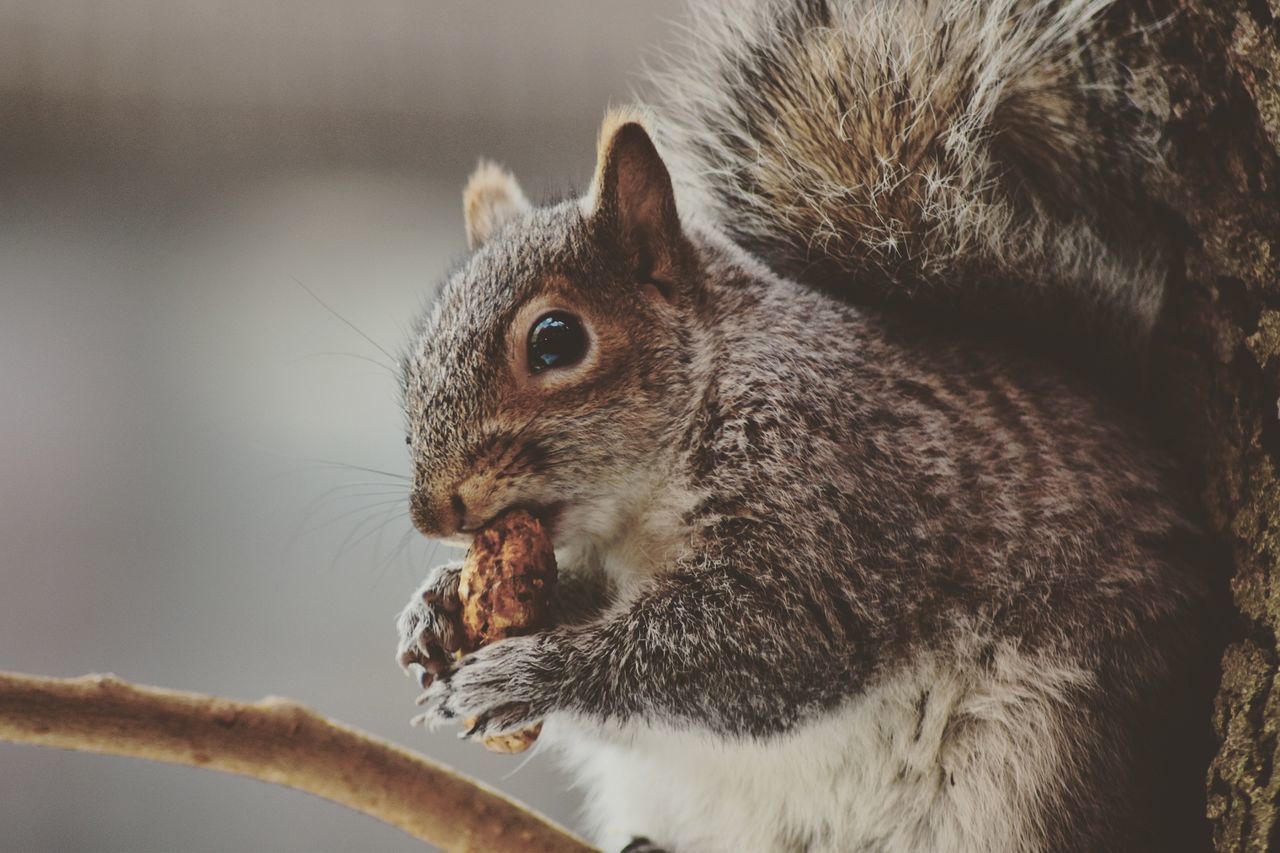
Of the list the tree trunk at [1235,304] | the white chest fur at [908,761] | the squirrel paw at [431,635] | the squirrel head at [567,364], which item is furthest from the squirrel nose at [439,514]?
the tree trunk at [1235,304]

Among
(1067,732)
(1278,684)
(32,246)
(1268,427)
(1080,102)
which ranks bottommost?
(32,246)

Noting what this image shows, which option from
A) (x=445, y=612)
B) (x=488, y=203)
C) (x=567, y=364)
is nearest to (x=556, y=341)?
(x=567, y=364)

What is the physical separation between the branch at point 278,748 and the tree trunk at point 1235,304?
685 millimetres

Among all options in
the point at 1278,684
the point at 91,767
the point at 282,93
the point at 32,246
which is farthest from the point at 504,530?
the point at 282,93

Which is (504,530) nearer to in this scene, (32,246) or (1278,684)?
(1278,684)

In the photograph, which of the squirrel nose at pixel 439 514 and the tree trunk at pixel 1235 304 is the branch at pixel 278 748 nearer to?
the squirrel nose at pixel 439 514

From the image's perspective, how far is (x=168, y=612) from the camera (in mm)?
2496

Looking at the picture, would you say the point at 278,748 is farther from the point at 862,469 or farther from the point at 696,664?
the point at 862,469

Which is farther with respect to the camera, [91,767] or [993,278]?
[91,767]

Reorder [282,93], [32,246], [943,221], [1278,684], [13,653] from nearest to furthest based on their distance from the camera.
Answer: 1. [1278,684]
2. [943,221]
3. [13,653]
4. [32,246]
5. [282,93]

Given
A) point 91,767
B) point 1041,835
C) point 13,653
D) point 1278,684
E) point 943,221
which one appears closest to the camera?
point 1278,684

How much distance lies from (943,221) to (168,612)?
1.94 m

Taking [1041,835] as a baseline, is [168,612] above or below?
below

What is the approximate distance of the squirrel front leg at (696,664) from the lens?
4.02 ft
